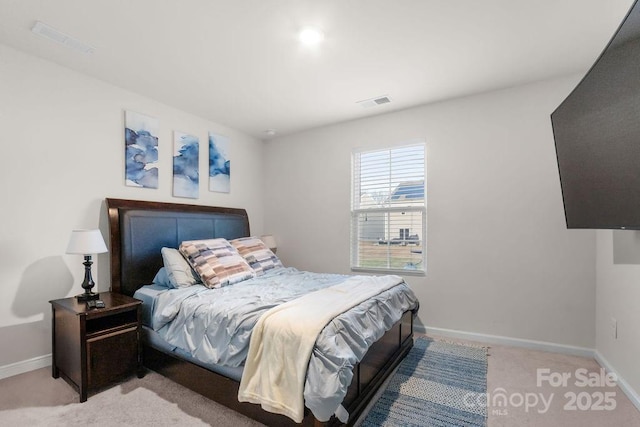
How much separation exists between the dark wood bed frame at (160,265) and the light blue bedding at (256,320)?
6.2 inches

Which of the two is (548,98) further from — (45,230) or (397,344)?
(45,230)

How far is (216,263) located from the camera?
2824 mm

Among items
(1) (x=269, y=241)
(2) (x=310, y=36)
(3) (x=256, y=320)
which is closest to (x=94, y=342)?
(3) (x=256, y=320)

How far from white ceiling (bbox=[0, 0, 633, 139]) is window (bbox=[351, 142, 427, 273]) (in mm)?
727

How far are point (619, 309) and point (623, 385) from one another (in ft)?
1.68

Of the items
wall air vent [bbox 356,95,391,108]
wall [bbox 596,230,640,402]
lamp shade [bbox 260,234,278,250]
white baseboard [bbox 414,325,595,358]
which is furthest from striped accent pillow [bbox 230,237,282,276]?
wall [bbox 596,230,640,402]

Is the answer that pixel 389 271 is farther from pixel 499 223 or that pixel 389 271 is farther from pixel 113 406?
pixel 113 406

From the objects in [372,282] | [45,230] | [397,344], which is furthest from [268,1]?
[397,344]

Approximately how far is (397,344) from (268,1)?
2643 millimetres

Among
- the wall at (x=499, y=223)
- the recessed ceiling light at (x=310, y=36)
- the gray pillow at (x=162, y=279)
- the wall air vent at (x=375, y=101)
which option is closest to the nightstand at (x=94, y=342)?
the gray pillow at (x=162, y=279)

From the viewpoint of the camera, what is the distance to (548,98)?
2820 millimetres

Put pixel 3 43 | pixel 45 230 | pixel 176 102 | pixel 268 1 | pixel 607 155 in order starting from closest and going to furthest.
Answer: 1. pixel 607 155
2. pixel 268 1
3. pixel 3 43
4. pixel 45 230
5. pixel 176 102

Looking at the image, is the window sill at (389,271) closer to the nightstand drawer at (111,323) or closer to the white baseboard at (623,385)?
the white baseboard at (623,385)

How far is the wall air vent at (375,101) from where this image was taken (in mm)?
3230
